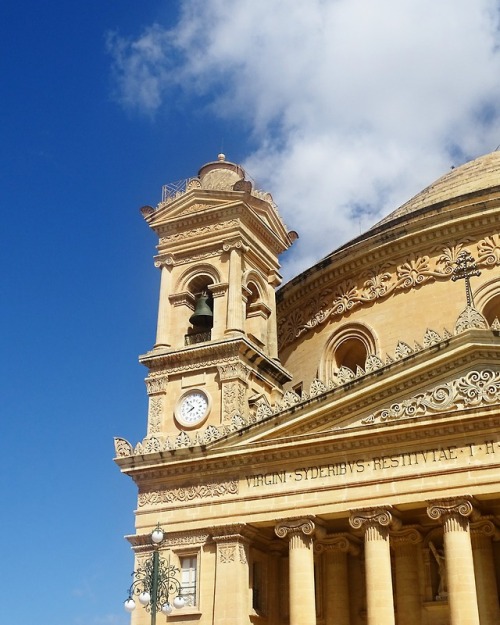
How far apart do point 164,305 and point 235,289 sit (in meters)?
2.29

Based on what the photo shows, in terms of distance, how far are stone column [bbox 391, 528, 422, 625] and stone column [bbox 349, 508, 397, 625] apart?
1.34m

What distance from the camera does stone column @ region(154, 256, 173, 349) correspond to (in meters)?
25.7

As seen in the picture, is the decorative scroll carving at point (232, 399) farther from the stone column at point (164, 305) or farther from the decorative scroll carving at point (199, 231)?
the decorative scroll carving at point (199, 231)

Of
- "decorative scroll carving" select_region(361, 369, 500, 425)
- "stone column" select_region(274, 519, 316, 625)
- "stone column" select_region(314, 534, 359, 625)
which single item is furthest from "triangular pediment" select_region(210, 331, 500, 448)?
"stone column" select_region(314, 534, 359, 625)

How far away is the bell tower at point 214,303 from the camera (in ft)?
79.3

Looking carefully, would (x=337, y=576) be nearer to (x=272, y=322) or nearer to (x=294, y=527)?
(x=294, y=527)

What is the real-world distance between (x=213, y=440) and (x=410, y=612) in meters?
6.04

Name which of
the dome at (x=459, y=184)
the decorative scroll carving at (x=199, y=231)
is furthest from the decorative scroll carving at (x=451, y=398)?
the dome at (x=459, y=184)

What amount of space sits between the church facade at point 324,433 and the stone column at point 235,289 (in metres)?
0.05

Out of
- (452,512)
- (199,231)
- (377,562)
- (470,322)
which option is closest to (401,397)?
(470,322)

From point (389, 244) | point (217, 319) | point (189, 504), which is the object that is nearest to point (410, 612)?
point (189, 504)

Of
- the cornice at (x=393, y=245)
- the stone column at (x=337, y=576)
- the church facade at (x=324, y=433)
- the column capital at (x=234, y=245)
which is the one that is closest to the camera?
the church facade at (x=324, y=433)

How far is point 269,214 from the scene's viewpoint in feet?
91.0

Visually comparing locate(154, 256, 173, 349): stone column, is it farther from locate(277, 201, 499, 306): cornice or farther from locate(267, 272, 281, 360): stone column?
locate(277, 201, 499, 306): cornice
